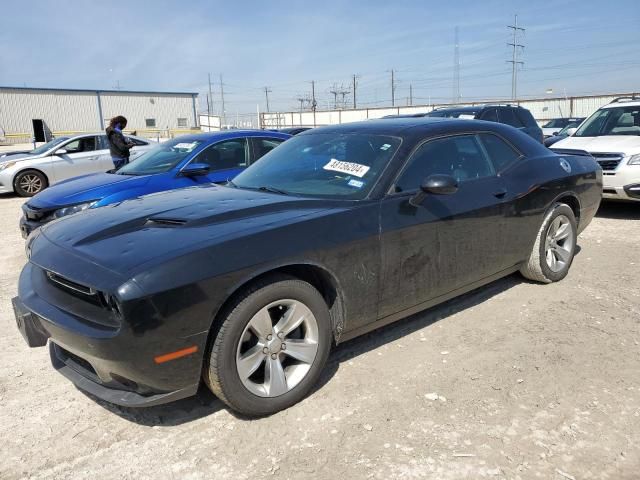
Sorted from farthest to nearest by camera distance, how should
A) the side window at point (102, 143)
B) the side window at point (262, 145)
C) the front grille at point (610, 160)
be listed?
the side window at point (102, 143), the front grille at point (610, 160), the side window at point (262, 145)

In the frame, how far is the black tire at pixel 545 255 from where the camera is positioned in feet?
14.5

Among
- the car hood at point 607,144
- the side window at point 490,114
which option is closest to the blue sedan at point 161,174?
the car hood at point 607,144

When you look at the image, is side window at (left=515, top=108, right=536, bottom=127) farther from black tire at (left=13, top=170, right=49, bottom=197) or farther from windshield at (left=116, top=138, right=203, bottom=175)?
black tire at (left=13, top=170, right=49, bottom=197)

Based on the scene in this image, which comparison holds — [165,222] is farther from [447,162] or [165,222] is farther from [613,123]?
[613,123]

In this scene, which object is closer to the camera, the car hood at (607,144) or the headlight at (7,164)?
the car hood at (607,144)

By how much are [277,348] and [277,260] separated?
19.1 inches

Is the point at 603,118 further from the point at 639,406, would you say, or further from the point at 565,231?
the point at 639,406

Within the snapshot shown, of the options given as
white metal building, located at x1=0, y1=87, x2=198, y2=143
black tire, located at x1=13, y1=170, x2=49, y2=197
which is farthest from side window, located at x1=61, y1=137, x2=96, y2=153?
white metal building, located at x1=0, y1=87, x2=198, y2=143

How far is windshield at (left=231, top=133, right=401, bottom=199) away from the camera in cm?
332

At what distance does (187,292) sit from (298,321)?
691 mm

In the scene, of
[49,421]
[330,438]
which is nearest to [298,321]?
[330,438]

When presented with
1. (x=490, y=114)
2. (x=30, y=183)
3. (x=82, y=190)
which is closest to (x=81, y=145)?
(x=30, y=183)

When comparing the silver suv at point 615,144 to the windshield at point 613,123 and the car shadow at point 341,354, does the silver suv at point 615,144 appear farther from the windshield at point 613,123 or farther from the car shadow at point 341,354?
the car shadow at point 341,354

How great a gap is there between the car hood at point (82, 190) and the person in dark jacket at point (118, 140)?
2711 mm
